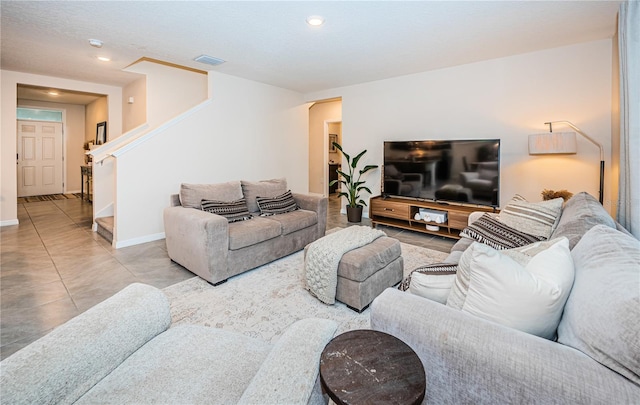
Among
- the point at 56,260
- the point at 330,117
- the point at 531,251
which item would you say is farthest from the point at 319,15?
the point at 330,117

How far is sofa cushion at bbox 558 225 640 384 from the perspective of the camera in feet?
2.53

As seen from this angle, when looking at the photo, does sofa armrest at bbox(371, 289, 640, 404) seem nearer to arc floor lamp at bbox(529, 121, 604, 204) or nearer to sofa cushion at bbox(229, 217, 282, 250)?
sofa cushion at bbox(229, 217, 282, 250)

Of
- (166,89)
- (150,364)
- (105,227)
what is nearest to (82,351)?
(150,364)

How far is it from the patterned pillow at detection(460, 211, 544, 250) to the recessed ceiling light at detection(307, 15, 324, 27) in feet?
7.65

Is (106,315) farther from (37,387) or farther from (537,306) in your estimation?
(537,306)

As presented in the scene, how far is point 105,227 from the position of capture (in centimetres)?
426

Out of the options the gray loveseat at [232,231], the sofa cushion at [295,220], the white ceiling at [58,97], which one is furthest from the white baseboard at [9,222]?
the sofa cushion at [295,220]

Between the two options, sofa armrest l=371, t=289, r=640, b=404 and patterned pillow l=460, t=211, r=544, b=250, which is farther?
patterned pillow l=460, t=211, r=544, b=250

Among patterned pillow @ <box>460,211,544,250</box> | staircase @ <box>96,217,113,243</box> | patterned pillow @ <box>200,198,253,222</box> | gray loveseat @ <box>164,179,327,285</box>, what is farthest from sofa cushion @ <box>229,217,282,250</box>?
staircase @ <box>96,217,113,243</box>

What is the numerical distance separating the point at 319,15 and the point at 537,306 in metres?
2.84

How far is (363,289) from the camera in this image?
2305mm

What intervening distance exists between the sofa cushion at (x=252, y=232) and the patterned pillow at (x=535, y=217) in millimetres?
2130

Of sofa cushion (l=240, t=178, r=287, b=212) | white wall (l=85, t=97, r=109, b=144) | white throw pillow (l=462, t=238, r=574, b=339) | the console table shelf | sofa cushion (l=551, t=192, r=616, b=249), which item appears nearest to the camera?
white throw pillow (l=462, t=238, r=574, b=339)

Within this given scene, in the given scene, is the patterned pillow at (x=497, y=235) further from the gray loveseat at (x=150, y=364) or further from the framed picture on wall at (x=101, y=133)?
the framed picture on wall at (x=101, y=133)
